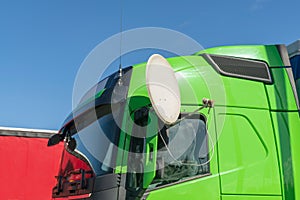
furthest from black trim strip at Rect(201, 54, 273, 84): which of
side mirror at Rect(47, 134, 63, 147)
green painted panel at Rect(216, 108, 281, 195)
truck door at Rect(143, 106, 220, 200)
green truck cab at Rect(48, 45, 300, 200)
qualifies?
side mirror at Rect(47, 134, 63, 147)

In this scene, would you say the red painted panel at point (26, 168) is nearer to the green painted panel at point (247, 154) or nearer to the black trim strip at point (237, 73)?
the black trim strip at point (237, 73)

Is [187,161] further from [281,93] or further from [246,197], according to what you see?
[281,93]

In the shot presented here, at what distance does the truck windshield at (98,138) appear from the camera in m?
2.83

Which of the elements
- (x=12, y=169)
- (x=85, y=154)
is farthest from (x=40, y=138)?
(x=85, y=154)

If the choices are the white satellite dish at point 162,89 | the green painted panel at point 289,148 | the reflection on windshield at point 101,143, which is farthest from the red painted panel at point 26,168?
the green painted panel at point 289,148

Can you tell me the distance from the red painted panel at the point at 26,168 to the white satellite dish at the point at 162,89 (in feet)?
16.6

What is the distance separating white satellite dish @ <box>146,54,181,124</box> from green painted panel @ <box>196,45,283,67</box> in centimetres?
78

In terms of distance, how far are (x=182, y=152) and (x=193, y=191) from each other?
11.8 inches

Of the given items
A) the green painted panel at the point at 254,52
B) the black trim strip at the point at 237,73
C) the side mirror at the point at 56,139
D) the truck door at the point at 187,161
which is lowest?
the truck door at the point at 187,161

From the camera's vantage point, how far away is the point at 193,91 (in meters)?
3.08

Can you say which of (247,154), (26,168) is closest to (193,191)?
(247,154)

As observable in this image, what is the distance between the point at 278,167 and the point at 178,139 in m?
0.87

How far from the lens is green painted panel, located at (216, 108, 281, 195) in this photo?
2.90 m

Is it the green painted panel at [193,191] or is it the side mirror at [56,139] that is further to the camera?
the side mirror at [56,139]
